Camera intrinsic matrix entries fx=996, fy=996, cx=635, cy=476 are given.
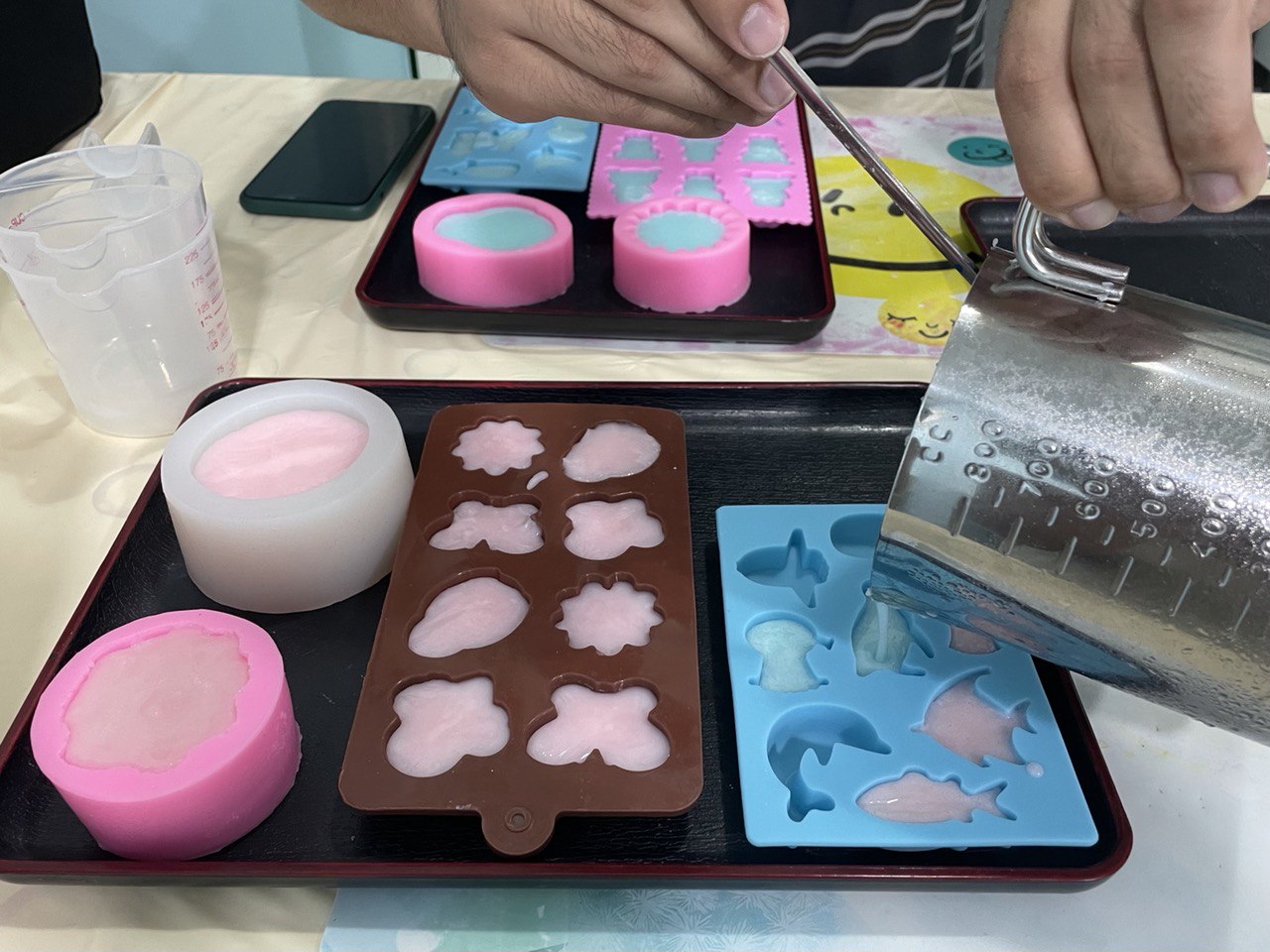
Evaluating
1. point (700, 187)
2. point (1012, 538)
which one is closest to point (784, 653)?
point (1012, 538)

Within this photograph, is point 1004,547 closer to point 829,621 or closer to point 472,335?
point 829,621

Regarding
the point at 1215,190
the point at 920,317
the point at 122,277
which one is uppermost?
the point at 1215,190

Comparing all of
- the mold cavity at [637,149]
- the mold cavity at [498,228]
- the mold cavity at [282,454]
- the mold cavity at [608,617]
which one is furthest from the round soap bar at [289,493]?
the mold cavity at [637,149]

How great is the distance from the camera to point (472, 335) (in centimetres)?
75

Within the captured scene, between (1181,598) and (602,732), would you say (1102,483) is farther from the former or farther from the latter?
(602,732)

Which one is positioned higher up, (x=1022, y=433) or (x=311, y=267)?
(x=1022, y=433)

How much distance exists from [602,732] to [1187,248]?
0.65m

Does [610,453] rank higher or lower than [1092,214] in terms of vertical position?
lower

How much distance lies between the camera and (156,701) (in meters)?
0.42

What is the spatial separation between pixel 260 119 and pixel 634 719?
0.82 metres

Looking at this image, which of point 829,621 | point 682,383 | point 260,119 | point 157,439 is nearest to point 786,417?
point 682,383

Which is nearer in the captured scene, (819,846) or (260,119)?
(819,846)

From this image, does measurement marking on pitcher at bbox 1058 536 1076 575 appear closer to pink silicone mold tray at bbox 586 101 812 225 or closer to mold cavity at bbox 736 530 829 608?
mold cavity at bbox 736 530 829 608

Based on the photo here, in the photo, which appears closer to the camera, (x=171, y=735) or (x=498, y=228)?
(x=171, y=735)
